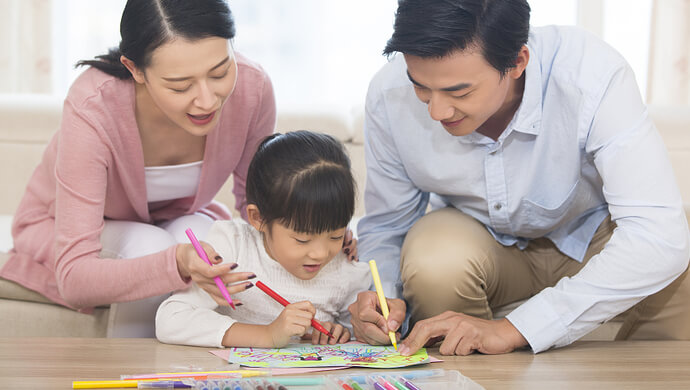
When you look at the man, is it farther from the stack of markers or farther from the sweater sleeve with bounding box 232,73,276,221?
the sweater sleeve with bounding box 232,73,276,221

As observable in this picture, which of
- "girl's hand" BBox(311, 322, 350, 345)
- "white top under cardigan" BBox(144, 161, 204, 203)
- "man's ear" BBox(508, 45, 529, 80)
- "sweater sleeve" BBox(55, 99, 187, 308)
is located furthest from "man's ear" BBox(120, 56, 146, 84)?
"man's ear" BBox(508, 45, 529, 80)

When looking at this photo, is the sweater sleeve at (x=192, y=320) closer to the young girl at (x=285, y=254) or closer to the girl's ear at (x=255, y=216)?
the young girl at (x=285, y=254)

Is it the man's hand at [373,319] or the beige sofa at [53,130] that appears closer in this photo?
the man's hand at [373,319]

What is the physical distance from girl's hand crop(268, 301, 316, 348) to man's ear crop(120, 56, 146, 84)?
543 millimetres

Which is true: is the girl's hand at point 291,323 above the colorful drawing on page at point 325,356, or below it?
above

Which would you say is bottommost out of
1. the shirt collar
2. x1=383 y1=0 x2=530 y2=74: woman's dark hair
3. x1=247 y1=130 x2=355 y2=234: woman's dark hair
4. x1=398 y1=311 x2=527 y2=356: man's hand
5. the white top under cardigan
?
x1=398 y1=311 x2=527 y2=356: man's hand

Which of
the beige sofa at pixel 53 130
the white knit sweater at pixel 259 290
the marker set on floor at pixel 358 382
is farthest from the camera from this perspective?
the beige sofa at pixel 53 130

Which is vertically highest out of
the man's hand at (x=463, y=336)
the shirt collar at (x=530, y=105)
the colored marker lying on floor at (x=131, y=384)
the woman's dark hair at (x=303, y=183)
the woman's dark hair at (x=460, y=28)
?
the woman's dark hair at (x=460, y=28)

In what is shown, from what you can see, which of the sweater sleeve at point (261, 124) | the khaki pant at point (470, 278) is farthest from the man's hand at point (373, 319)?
the sweater sleeve at point (261, 124)

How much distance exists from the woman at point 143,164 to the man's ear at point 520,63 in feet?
1.72

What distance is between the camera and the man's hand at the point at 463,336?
1151mm

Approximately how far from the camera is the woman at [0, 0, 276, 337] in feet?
4.19

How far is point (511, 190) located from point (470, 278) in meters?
0.20

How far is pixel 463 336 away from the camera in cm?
116
